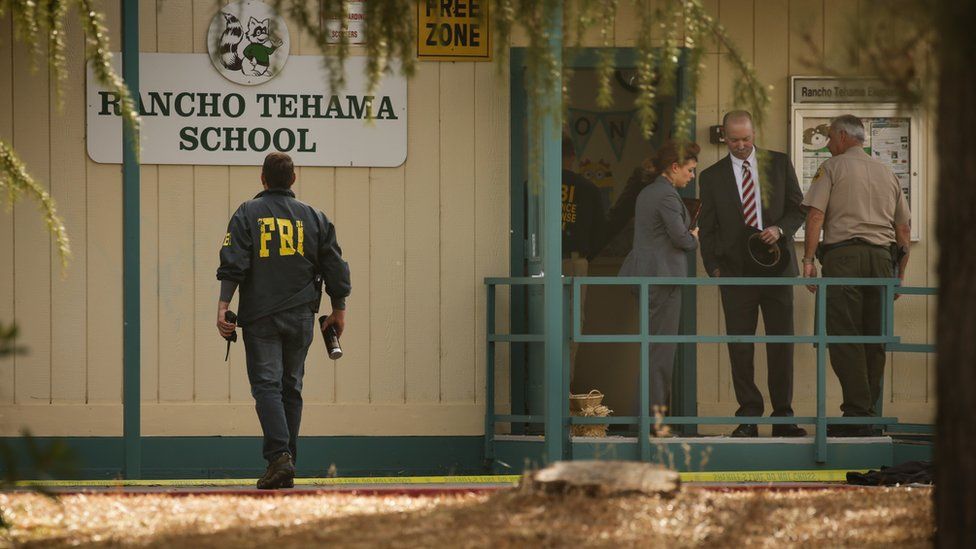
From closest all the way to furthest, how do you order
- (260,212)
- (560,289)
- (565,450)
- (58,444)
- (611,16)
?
1. (58,444)
2. (611,16)
3. (260,212)
4. (560,289)
5. (565,450)

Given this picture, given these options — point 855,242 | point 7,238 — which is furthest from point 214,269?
point 855,242

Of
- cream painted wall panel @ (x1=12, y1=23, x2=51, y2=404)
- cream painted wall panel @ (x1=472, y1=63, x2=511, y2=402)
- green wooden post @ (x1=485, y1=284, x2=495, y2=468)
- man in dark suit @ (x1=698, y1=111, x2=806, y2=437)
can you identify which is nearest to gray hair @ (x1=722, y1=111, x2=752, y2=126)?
man in dark suit @ (x1=698, y1=111, x2=806, y2=437)

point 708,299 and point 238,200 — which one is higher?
point 238,200

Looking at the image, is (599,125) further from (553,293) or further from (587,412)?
(553,293)

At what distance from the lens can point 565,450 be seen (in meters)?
8.85

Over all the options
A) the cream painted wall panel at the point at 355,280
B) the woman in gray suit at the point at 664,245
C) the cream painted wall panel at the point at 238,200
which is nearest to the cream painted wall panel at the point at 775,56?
the woman in gray suit at the point at 664,245

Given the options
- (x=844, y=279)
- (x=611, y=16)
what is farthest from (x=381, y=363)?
(x=611, y=16)

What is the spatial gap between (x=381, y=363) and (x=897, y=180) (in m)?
3.52

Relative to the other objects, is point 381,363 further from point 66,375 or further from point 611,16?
point 611,16

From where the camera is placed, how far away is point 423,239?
9.58 metres

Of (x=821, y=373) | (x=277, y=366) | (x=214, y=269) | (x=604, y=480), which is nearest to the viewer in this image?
(x=604, y=480)

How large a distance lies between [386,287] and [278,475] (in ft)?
8.30

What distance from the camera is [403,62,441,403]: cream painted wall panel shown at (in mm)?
9539

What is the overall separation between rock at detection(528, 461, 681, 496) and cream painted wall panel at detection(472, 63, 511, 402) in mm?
3844
